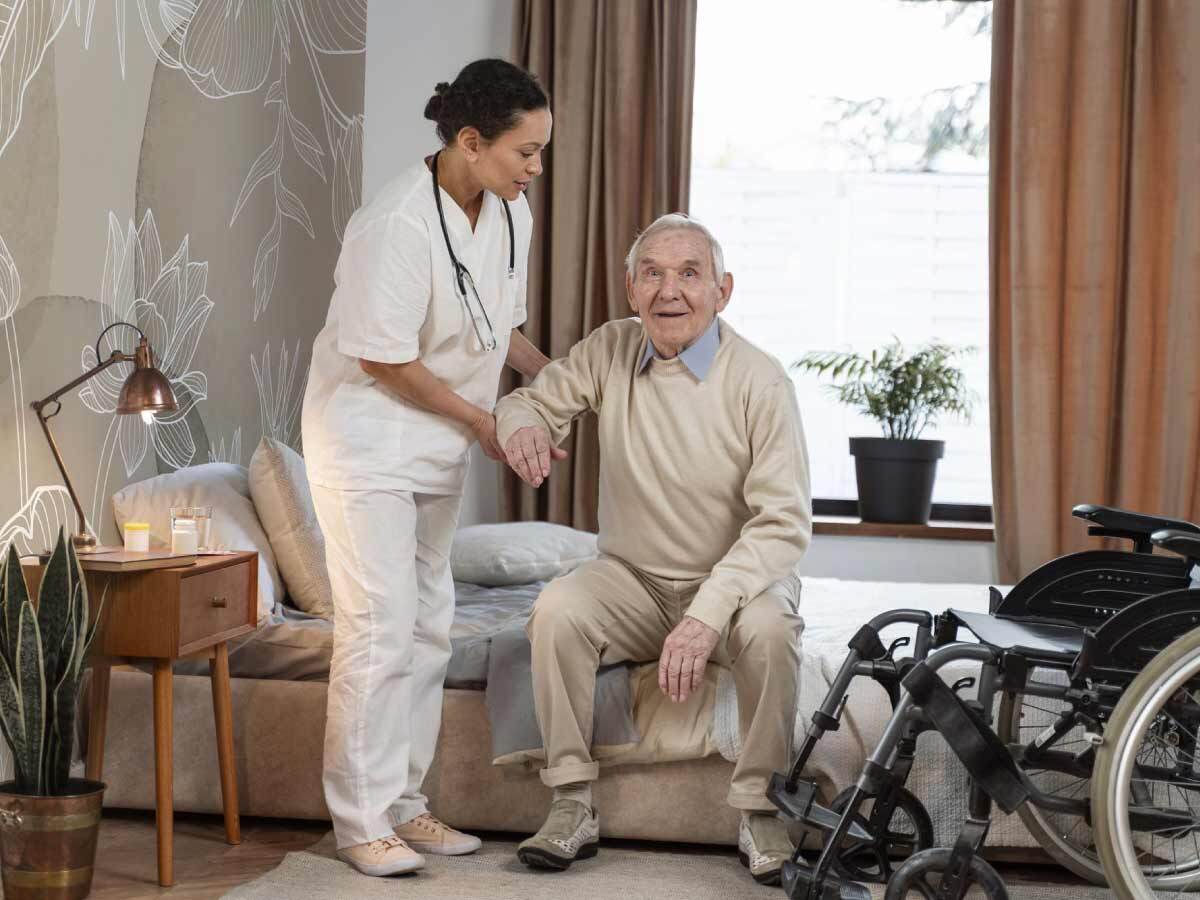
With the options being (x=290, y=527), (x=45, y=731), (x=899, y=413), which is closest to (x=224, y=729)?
(x=45, y=731)

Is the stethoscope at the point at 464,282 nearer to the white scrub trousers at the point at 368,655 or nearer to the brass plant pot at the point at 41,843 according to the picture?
the white scrub trousers at the point at 368,655

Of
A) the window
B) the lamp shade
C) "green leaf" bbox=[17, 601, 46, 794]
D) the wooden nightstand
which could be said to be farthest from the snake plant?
the window

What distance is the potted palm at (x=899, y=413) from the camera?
182 inches

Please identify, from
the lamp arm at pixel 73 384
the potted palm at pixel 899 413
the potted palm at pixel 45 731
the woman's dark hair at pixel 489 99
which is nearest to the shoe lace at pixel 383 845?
the potted palm at pixel 45 731

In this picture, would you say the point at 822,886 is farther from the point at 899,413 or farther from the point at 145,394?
the point at 899,413

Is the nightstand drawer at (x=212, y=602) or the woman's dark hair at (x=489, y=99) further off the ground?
the woman's dark hair at (x=489, y=99)

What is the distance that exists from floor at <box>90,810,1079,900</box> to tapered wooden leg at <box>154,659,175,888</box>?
39 millimetres

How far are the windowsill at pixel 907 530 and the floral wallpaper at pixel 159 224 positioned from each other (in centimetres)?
194

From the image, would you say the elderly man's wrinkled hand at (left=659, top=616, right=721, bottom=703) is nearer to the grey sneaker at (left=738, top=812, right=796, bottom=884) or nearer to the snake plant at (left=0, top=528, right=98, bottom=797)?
the grey sneaker at (left=738, top=812, right=796, bottom=884)

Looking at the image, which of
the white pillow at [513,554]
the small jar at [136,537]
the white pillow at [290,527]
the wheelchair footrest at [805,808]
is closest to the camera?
the wheelchair footrest at [805,808]

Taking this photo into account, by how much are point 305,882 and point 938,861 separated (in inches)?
42.1

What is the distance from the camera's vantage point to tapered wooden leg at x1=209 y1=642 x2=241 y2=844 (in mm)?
2508

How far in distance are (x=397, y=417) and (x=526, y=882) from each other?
0.85 m

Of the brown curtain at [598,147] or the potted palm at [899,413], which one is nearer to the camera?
the potted palm at [899,413]
